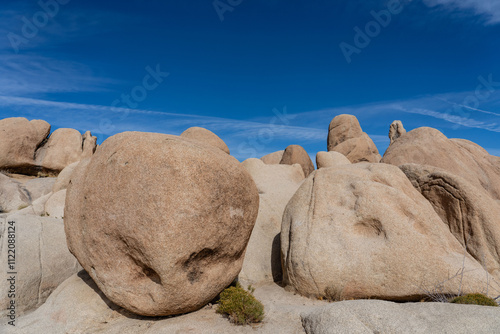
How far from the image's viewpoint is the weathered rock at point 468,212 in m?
8.74

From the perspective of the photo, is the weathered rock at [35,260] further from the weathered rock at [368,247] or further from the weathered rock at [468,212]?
the weathered rock at [468,212]

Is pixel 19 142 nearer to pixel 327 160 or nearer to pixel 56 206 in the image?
pixel 56 206

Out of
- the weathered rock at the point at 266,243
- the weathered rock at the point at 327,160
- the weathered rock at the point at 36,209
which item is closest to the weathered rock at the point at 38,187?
the weathered rock at the point at 36,209

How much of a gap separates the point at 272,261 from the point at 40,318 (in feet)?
20.1

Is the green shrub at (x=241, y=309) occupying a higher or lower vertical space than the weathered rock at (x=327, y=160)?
lower

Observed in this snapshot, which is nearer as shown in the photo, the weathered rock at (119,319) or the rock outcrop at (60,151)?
the weathered rock at (119,319)

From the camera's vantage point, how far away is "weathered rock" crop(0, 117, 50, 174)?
92.8ft

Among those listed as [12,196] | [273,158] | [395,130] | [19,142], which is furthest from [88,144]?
[395,130]

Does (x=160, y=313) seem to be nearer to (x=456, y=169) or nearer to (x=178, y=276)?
(x=178, y=276)

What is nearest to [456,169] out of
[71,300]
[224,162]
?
[224,162]

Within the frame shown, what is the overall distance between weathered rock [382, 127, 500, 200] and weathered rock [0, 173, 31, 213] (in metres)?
22.9

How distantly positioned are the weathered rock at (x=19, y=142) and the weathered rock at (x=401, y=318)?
104 ft

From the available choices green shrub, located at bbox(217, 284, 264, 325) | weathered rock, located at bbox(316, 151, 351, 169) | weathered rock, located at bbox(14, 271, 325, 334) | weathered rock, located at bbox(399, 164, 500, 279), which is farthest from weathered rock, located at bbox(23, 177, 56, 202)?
weathered rock, located at bbox(399, 164, 500, 279)

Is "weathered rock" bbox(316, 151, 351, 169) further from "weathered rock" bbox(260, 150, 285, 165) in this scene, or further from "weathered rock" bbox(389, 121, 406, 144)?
"weathered rock" bbox(389, 121, 406, 144)
